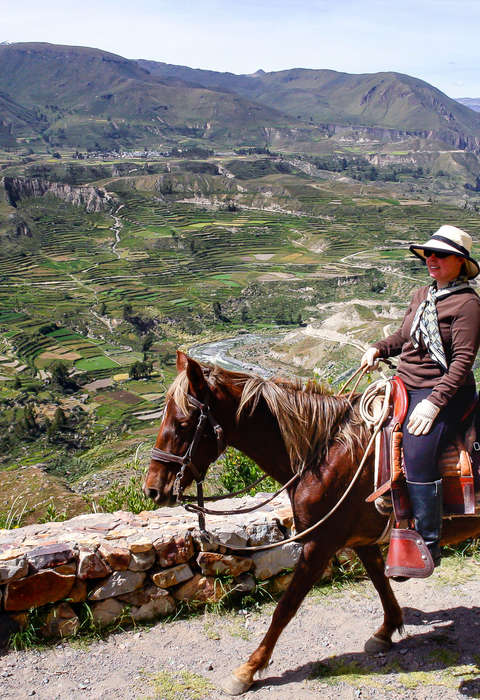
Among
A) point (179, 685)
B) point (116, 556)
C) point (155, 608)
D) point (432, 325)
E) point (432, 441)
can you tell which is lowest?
point (179, 685)

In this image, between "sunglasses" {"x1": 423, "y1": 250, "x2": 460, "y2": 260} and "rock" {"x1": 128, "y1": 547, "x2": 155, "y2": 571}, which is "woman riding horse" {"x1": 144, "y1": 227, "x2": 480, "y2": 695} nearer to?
"sunglasses" {"x1": 423, "y1": 250, "x2": 460, "y2": 260}

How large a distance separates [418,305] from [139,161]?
620ft

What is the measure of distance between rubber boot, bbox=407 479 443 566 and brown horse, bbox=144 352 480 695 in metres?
0.29

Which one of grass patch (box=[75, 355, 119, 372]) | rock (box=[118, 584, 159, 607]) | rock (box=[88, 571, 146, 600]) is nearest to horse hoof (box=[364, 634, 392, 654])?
rock (box=[118, 584, 159, 607])

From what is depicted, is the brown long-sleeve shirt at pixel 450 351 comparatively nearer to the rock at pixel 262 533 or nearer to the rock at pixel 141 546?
the rock at pixel 262 533

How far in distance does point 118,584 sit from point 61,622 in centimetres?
45

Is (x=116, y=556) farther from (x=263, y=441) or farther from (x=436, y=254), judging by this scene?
(x=436, y=254)

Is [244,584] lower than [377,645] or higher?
higher

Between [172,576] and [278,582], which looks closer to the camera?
[172,576]

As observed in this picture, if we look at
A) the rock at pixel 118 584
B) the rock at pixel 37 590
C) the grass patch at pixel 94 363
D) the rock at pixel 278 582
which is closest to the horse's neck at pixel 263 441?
the rock at pixel 278 582

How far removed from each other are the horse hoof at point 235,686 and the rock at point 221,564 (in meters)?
0.85

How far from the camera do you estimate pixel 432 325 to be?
3.54 m

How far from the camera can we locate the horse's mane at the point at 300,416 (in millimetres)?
3783

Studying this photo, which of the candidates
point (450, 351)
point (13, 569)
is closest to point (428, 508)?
point (450, 351)
